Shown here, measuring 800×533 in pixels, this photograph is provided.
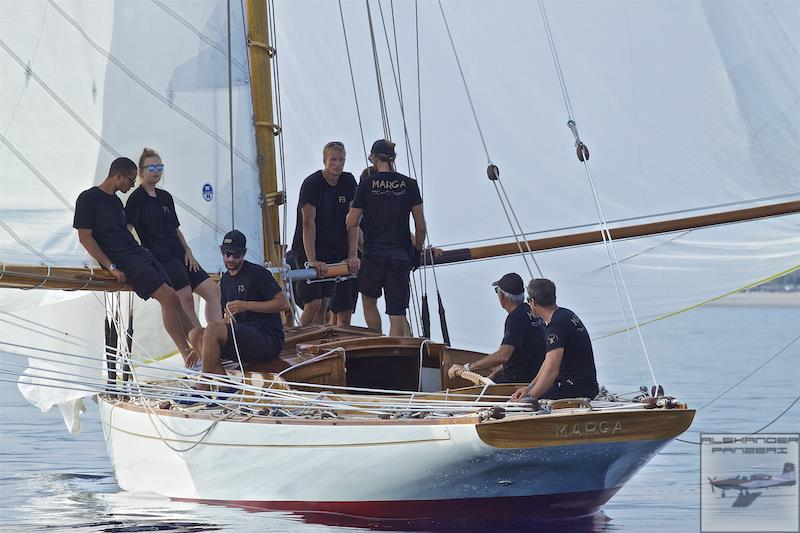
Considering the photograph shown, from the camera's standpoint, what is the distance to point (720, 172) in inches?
483

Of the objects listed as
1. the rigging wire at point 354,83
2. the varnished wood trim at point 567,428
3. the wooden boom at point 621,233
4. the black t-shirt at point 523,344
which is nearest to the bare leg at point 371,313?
the wooden boom at point 621,233

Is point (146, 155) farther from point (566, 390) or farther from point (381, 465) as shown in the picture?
point (566, 390)

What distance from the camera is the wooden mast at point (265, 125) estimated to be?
11656 millimetres

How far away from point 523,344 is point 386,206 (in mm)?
1677

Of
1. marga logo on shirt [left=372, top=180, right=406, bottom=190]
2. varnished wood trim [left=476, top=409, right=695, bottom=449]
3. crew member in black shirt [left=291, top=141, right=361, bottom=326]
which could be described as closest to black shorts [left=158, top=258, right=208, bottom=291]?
crew member in black shirt [left=291, top=141, right=361, bottom=326]

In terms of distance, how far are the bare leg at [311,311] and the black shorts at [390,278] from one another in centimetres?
100

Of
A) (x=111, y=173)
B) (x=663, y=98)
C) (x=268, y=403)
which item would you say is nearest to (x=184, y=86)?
(x=111, y=173)

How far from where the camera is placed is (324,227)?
38.1 feet

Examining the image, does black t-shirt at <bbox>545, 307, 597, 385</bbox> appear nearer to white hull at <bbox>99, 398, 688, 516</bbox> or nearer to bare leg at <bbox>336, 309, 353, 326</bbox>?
white hull at <bbox>99, 398, 688, 516</bbox>

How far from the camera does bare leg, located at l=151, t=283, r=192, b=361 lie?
10328 millimetres

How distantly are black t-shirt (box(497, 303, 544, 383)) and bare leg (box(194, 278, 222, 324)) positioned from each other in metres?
2.36

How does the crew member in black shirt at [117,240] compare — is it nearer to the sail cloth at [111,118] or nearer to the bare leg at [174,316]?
the bare leg at [174,316]

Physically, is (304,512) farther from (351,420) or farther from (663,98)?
(663,98)

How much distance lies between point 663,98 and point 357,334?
3.51 meters
